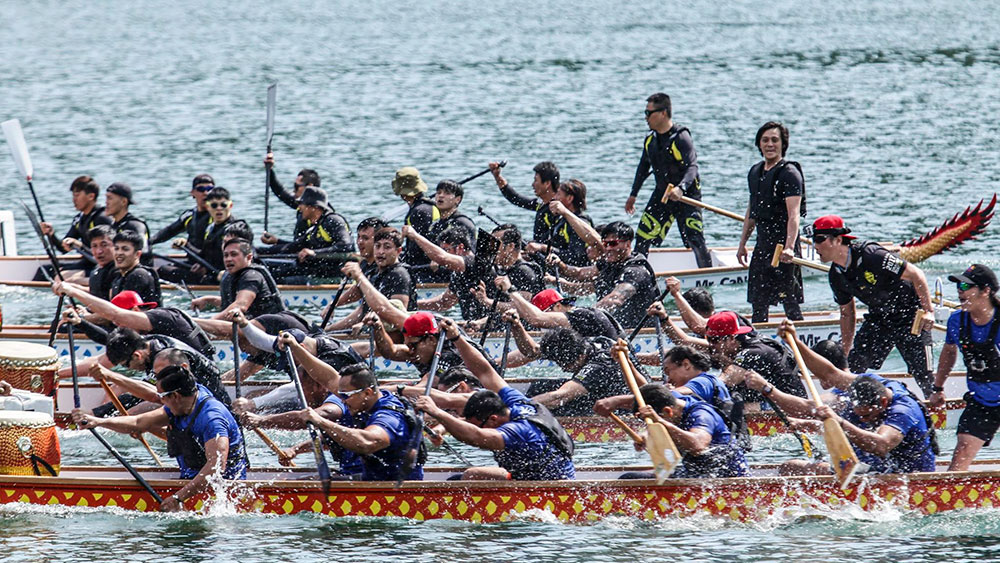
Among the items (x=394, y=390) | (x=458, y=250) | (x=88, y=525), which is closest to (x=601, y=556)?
(x=394, y=390)

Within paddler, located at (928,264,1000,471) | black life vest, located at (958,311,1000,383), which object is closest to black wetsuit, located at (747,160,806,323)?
paddler, located at (928,264,1000,471)

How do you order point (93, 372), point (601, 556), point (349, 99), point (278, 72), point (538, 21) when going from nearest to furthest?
point (601, 556) → point (93, 372) → point (349, 99) → point (278, 72) → point (538, 21)

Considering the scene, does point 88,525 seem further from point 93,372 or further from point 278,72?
point 278,72

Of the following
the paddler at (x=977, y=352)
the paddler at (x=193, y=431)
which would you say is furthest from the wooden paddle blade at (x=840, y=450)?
the paddler at (x=193, y=431)

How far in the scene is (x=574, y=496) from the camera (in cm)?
1328

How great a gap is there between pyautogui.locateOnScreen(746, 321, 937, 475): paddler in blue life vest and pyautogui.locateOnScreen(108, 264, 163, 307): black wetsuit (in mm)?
7282

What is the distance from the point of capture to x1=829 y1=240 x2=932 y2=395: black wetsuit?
15438mm

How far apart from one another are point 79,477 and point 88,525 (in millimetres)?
559

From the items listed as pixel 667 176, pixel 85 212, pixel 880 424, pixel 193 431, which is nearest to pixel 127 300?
pixel 193 431

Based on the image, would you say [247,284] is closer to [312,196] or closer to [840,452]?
[312,196]

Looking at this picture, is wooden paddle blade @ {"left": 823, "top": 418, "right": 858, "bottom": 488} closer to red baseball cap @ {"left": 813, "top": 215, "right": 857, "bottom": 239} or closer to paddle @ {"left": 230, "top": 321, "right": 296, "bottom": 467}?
red baseball cap @ {"left": 813, "top": 215, "right": 857, "bottom": 239}

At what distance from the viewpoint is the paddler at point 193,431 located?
13.4m

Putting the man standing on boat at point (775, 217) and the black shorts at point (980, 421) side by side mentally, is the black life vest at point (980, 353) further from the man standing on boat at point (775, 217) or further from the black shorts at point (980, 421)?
the man standing on boat at point (775, 217)

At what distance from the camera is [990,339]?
1320 cm
